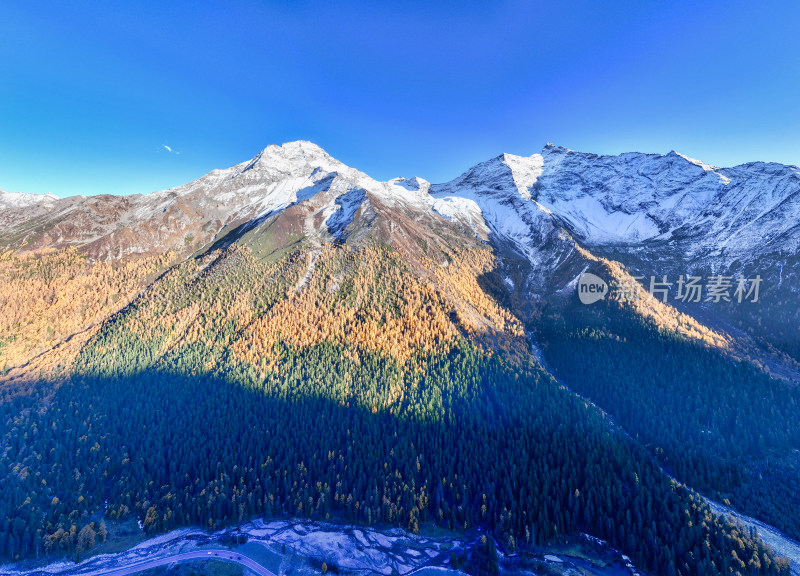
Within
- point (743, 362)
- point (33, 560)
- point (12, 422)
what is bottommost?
point (33, 560)

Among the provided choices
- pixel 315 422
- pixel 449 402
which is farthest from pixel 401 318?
pixel 315 422

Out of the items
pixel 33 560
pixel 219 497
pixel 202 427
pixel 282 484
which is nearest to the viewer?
pixel 33 560

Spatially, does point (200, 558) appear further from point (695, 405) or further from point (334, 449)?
point (695, 405)

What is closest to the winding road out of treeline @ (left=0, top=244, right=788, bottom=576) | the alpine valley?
treeline @ (left=0, top=244, right=788, bottom=576)

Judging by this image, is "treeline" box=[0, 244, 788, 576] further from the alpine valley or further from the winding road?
the winding road

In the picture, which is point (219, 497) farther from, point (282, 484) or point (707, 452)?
point (707, 452)

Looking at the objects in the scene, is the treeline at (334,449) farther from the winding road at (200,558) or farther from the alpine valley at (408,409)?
the winding road at (200,558)

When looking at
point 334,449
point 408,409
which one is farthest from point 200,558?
point 408,409
